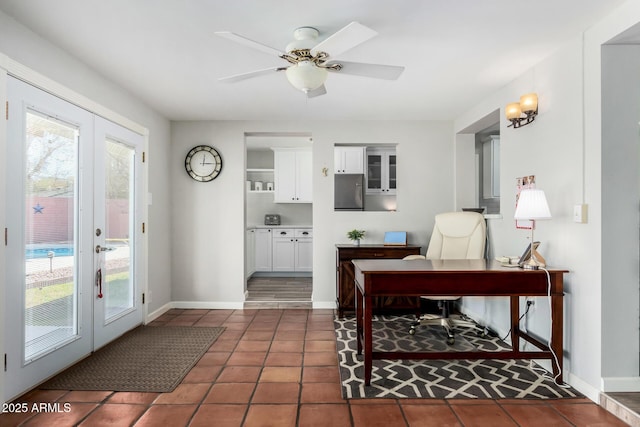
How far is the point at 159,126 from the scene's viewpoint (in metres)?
4.36

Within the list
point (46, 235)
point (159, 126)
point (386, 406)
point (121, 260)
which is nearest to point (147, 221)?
point (121, 260)

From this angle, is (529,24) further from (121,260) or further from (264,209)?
(264,209)

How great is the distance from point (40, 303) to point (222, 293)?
2296 millimetres

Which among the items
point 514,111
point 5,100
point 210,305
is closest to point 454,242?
point 514,111

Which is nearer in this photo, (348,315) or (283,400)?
(283,400)

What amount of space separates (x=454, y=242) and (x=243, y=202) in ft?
8.38

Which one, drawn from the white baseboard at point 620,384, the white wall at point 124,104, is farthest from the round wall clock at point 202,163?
the white baseboard at point 620,384

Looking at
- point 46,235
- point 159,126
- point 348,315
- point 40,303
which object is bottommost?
point 348,315

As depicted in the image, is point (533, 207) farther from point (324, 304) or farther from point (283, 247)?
point (283, 247)

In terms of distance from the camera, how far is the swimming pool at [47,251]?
243 cm

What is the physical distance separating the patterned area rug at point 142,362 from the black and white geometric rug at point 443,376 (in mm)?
1251

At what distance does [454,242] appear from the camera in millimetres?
3822

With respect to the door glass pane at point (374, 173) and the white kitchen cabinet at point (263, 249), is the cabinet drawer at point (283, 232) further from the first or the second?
the door glass pane at point (374, 173)

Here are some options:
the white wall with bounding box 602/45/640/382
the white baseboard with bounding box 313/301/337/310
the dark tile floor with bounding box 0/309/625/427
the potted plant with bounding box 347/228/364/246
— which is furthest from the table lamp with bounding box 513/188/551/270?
the white baseboard with bounding box 313/301/337/310
